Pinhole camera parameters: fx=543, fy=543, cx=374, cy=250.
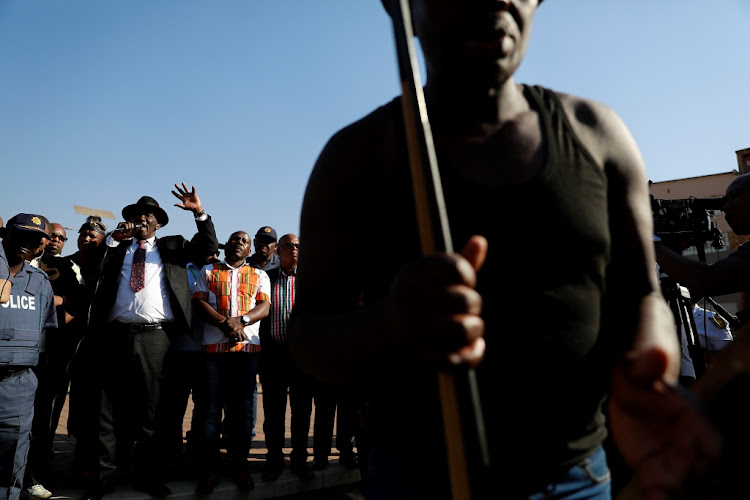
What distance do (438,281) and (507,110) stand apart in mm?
673

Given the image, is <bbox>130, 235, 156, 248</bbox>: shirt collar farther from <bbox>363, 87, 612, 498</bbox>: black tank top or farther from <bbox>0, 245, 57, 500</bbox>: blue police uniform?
<bbox>363, 87, 612, 498</bbox>: black tank top

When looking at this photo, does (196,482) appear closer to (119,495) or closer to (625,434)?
(119,495)

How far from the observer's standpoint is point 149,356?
4.97m

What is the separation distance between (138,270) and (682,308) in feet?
15.9

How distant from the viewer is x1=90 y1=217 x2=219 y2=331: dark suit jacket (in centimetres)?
507

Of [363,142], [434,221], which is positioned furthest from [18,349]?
[434,221]

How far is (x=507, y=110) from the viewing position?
4.29 ft

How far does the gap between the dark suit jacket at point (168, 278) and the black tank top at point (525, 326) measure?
4547mm

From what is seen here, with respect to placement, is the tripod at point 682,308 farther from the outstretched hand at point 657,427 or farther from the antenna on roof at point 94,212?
the antenna on roof at point 94,212

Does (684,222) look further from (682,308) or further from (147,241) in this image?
(147,241)

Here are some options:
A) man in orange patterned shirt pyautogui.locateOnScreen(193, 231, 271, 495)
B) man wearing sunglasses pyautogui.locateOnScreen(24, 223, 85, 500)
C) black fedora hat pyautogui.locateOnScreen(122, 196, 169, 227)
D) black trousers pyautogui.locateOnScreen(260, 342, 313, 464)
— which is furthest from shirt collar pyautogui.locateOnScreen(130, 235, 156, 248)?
black trousers pyautogui.locateOnScreen(260, 342, 313, 464)

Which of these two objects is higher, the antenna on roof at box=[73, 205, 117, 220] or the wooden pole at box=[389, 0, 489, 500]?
the antenna on roof at box=[73, 205, 117, 220]

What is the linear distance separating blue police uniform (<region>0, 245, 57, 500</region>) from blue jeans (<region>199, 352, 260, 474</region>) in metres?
1.47

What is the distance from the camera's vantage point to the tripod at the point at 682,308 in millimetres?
4414
